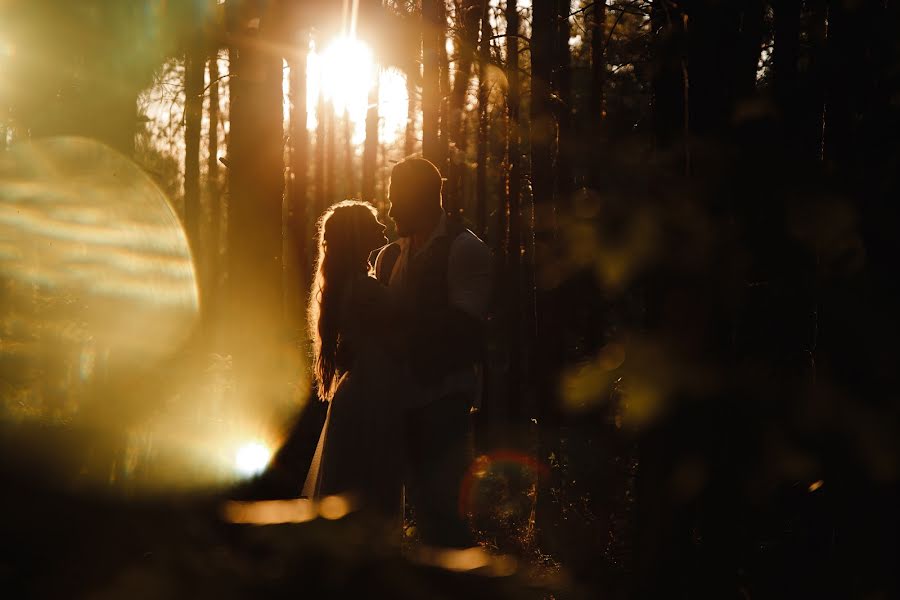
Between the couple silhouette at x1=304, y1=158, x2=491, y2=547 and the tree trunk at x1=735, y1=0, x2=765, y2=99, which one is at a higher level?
the tree trunk at x1=735, y1=0, x2=765, y2=99

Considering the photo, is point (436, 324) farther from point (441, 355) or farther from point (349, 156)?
point (349, 156)

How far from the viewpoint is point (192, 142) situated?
2291cm

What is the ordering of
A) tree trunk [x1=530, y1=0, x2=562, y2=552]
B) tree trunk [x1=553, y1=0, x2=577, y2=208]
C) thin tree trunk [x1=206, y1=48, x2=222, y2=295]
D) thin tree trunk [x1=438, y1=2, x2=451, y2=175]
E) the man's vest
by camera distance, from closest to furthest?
the man's vest → tree trunk [x1=530, y1=0, x2=562, y2=552] → tree trunk [x1=553, y1=0, x2=577, y2=208] → thin tree trunk [x1=438, y1=2, x2=451, y2=175] → thin tree trunk [x1=206, y1=48, x2=222, y2=295]

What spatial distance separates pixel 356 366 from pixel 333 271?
0.48 metres

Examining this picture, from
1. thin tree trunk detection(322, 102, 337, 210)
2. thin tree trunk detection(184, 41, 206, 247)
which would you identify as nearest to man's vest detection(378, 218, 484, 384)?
thin tree trunk detection(184, 41, 206, 247)

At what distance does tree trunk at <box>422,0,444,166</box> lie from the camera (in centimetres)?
1326

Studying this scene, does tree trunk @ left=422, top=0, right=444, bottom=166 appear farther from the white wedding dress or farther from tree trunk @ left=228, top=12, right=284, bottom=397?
the white wedding dress

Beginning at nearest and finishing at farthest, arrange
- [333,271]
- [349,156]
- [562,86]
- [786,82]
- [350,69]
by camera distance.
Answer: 1. [786,82]
2. [333,271]
3. [562,86]
4. [350,69]
5. [349,156]

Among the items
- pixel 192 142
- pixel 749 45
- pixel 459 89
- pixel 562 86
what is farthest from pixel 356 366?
pixel 192 142

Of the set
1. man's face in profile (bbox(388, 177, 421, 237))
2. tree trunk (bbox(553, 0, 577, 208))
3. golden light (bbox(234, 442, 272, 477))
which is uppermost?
tree trunk (bbox(553, 0, 577, 208))

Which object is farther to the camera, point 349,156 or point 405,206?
point 349,156

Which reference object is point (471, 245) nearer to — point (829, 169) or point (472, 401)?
point (472, 401)

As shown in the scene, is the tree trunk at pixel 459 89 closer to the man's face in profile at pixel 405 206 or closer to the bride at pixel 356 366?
the man's face in profile at pixel 405 206

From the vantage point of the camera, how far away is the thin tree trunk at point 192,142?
747 inches
